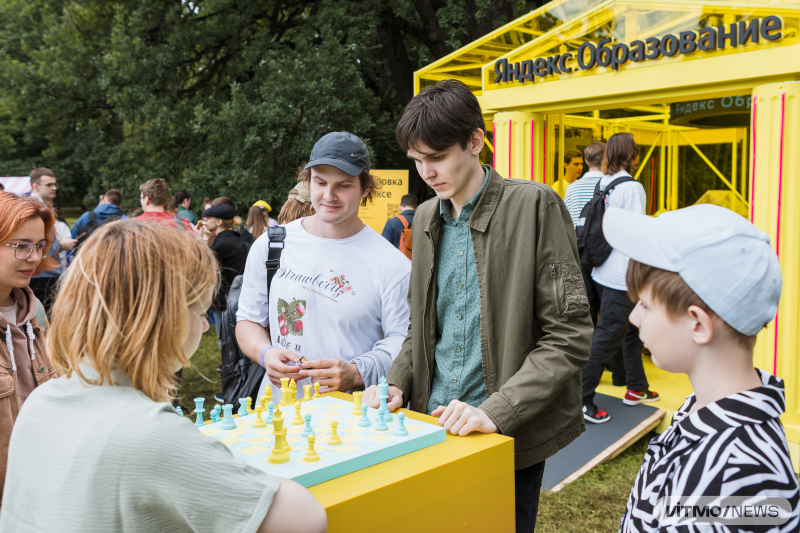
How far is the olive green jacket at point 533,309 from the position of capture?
6.06 feet

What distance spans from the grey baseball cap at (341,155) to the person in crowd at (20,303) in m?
1.02

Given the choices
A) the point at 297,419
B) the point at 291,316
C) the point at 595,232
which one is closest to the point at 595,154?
A: the point at 595,232

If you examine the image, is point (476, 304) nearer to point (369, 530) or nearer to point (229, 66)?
point (369, 530)

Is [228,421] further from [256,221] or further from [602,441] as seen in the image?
[256,221]

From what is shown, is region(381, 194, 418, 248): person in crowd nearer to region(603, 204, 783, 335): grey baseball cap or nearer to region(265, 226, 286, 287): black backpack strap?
region(265, 226, 286, 287): black backpack strap

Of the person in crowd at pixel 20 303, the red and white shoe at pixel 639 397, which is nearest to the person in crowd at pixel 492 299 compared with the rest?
the person in crowd at pixel 20 303

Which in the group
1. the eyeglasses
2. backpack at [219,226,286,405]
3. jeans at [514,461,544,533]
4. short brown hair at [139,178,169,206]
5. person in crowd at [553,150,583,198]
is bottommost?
jeans at [514,461,544,533]

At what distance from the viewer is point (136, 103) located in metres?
13.5

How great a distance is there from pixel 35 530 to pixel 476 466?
3.06 ft

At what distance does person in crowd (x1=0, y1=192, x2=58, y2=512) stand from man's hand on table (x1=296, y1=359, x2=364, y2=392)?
89 cm

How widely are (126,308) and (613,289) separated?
14.6ft

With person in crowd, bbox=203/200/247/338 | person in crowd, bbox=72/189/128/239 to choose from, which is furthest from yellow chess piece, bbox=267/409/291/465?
person in crowd, bbox=72/189/128/239

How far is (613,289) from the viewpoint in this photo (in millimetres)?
5016

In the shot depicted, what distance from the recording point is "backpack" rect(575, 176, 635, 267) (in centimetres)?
507
